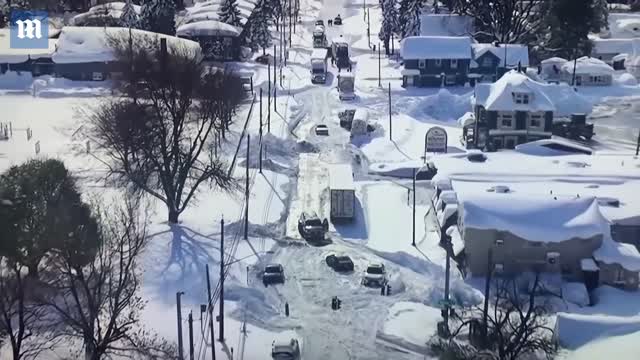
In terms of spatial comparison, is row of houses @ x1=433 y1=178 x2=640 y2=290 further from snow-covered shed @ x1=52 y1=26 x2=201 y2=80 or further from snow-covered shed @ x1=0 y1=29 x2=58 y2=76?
snow-covered shed @ x1=0 y1=29 x2=58 y2=76

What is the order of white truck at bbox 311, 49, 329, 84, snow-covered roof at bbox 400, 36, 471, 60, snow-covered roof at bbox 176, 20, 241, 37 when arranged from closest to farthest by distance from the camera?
snow-covered roof at bbox 400, 36, 471, 60 < white truck at bbox 311, 49, 329, 84 < snow-covered roof at bbox 176, 20, 241, 37

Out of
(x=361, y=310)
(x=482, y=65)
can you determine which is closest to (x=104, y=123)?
(x=361, y=310)

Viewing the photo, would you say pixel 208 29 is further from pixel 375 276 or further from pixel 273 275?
pixel 375 276

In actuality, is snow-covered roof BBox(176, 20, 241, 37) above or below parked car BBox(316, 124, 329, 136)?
above

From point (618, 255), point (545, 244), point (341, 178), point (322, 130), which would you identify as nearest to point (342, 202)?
point (341, 178)

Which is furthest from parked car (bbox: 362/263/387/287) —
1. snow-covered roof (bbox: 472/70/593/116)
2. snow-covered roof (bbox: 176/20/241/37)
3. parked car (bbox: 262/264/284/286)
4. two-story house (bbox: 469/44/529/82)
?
snow-covered roof (bbox: 176/20/241/37)

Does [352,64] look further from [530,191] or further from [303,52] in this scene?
[530,191]

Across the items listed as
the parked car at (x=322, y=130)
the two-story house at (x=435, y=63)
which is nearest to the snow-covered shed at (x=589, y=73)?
the two-story house at (x=435, y=63)

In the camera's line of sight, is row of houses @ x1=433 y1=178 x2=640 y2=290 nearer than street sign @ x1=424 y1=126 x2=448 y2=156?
Yes

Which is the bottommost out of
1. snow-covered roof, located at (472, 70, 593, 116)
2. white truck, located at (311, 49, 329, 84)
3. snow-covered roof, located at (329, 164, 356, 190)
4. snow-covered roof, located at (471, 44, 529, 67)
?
snow-covered roof, located at (329, 164, 356, 190)
